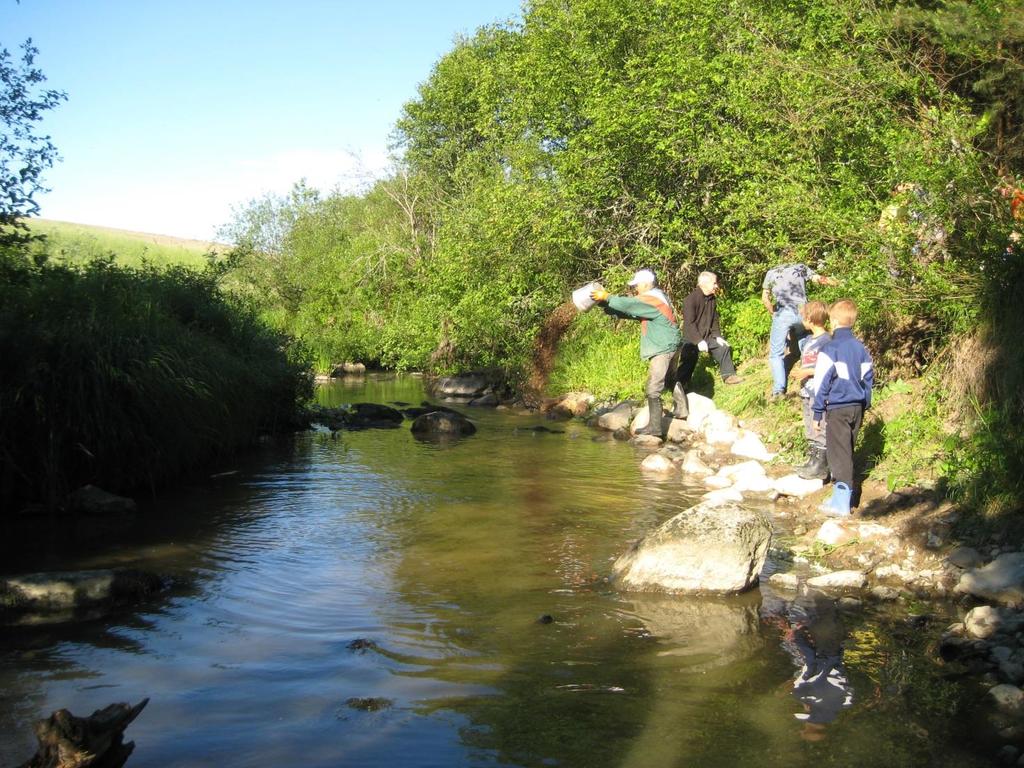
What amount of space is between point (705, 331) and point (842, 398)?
6.26 m

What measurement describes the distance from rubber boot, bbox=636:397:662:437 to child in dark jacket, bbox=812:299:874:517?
5.58m

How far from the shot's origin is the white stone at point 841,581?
7.12 metres

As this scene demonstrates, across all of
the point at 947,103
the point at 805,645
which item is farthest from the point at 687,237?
the point at 805,645

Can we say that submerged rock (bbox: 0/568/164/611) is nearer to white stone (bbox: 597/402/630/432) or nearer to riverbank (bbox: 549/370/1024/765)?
riverbank (bbox: 549/370/1024/765)

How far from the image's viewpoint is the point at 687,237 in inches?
695

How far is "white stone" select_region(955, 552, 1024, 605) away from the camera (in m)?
6.38

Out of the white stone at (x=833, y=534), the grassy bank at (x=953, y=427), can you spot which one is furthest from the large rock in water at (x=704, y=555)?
the grassy bank at (x=953, y=427)

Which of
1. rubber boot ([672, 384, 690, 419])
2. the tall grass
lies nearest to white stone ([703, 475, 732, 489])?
rubber boot ([672, 384, 690, 419])

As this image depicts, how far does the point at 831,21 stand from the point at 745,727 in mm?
12044

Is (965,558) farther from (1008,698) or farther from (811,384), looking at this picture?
(811,384)

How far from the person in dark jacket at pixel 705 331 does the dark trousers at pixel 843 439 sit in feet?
20.0

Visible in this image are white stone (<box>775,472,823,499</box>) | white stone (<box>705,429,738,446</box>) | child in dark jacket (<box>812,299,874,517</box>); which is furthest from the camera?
white stone (<box>705,429,738,446</box>)

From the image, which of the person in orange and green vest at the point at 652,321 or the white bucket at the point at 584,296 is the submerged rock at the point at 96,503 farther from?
the person in orange and green vest at the point at 652,321

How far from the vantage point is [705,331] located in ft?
48.5
